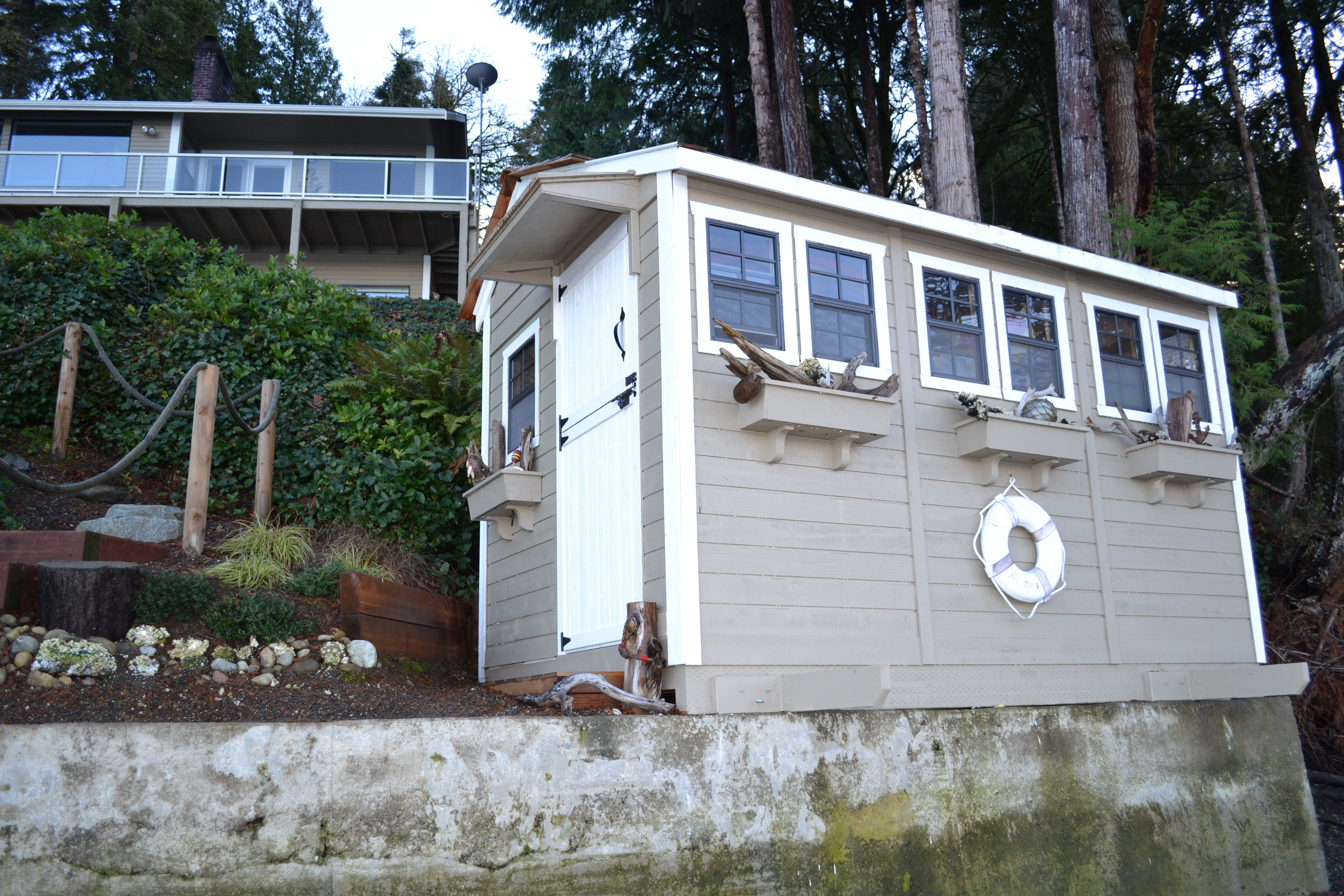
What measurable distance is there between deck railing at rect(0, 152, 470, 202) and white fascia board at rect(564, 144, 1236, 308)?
1244 cm

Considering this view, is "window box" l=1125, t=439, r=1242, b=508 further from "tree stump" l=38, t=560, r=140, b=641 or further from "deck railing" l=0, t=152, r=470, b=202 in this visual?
"deck railing" l=0, t=152, r=470, b=202

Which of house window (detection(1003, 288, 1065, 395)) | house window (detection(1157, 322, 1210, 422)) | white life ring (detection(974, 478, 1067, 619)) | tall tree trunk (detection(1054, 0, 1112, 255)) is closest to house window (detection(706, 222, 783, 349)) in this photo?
white life ring (detection(974, 478, 1067, 619))

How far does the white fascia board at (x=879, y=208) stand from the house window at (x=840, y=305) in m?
0.31

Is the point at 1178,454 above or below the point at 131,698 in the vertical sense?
above

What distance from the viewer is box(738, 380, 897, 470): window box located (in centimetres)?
511

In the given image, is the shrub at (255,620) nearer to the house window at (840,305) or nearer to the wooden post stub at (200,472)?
the wooden post stub at (200,472)

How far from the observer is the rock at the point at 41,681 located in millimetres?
4938

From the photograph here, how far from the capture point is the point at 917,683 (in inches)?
217

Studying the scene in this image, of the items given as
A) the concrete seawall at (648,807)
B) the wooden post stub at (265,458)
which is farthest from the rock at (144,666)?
the wooden post stub at (265,458)

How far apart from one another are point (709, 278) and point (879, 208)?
1.28 m

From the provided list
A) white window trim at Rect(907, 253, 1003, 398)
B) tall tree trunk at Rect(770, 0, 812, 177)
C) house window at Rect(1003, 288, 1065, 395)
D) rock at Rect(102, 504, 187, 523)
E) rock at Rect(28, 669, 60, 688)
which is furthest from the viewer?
tall tree trunk at Rect(770, 0, 812, 177)

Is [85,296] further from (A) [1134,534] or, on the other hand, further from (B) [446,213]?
(A) [1134,534]

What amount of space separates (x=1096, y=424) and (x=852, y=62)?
38.3ft

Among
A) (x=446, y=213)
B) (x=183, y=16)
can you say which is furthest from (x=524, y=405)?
(x=183, y=16)
